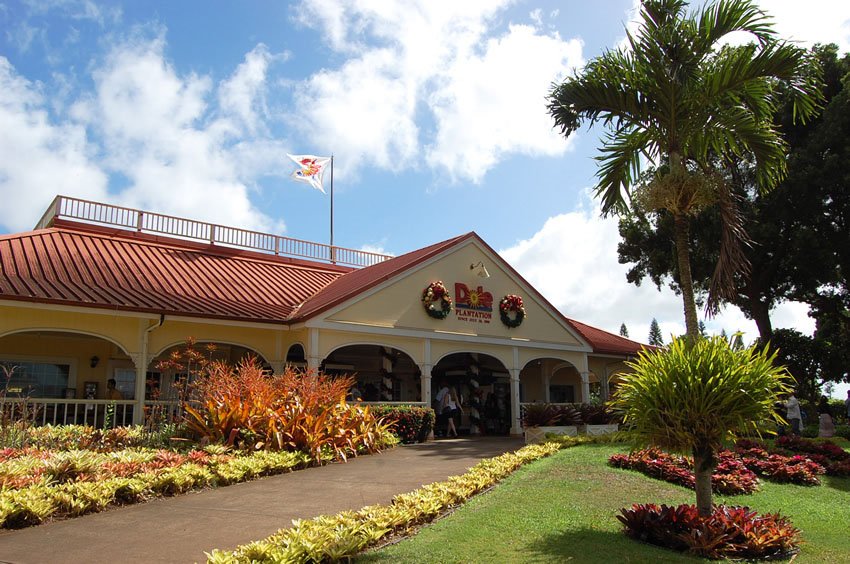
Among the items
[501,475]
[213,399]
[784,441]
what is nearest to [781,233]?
[784,441]

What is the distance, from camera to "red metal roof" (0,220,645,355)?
1430cm

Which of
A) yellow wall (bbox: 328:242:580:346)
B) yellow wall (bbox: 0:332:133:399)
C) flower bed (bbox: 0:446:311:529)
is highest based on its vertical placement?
yellow wall (bbox: 328:242:580:346)

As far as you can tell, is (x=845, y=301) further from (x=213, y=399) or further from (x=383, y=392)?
(x=213, y=399)

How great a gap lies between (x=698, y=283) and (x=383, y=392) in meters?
16.0

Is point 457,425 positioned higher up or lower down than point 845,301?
lower down

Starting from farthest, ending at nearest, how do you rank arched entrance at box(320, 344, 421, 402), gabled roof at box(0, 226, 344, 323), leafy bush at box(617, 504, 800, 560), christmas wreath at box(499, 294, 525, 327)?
christmas wreath at box(499, 294, 525, 327)
arched entrance at box(320, 344, 421, 402)
gabled roof at box(0, 226, 344, 323)
leafy bush at box(617, 504, 800, 560)

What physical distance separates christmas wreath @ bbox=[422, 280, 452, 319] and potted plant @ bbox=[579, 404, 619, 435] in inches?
184

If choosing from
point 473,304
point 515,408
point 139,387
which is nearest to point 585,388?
point 515,408

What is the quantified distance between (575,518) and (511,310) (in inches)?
534

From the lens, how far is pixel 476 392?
68.6 feet

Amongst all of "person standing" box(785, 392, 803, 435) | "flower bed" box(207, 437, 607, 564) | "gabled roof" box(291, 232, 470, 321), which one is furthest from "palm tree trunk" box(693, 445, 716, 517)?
"person standing" box(785, 392, 803, 435)

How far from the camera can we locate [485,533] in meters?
6.09

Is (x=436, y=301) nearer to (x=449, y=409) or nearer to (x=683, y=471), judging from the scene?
(x=449, y=409)

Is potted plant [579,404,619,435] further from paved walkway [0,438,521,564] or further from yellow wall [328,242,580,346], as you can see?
paved walkway [0,438,521,564]
